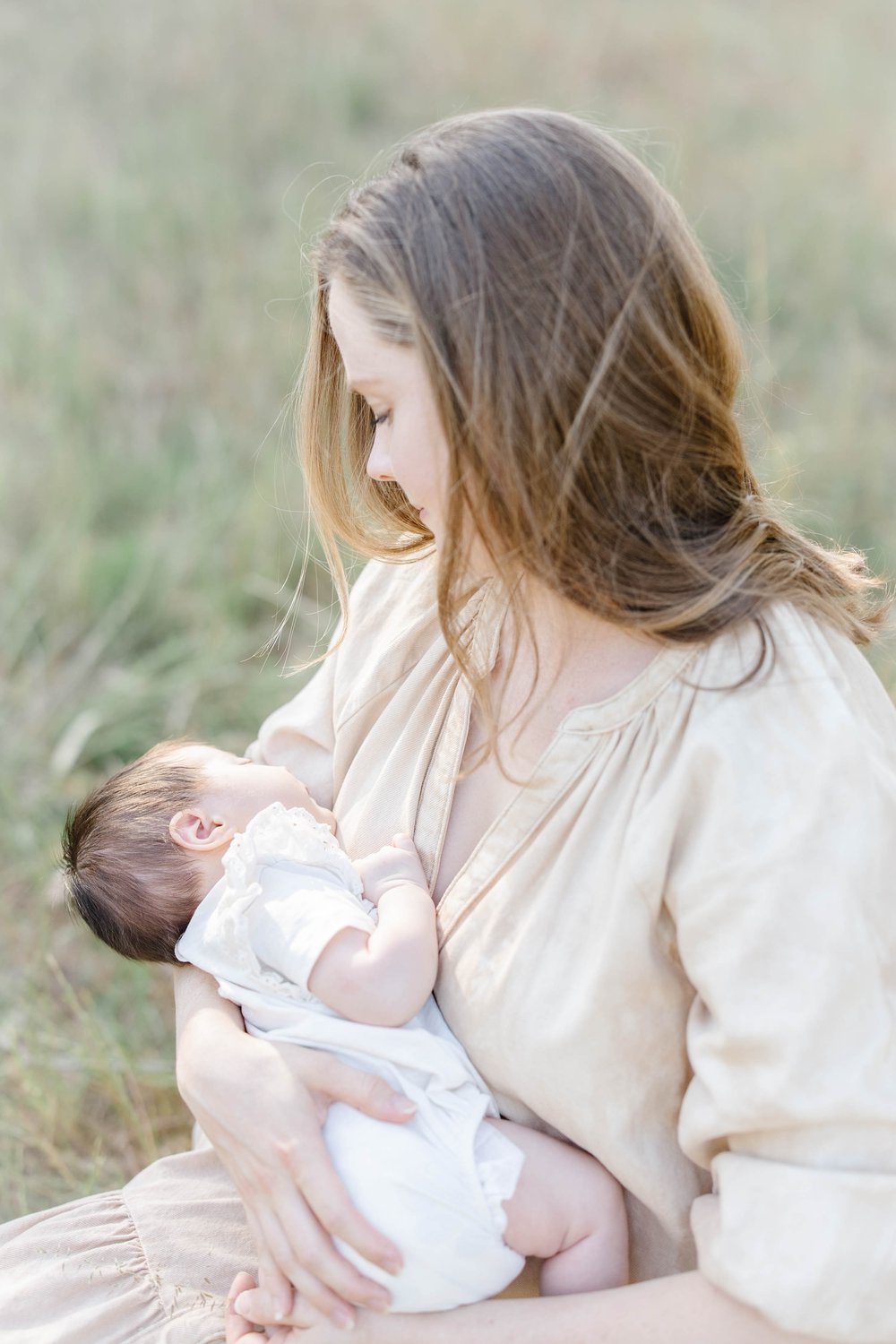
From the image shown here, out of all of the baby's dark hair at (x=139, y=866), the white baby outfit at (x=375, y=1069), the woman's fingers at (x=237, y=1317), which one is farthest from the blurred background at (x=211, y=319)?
the woman's fingers at (x=237, y=1317)

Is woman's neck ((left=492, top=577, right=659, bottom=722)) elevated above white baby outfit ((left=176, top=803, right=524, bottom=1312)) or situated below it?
above

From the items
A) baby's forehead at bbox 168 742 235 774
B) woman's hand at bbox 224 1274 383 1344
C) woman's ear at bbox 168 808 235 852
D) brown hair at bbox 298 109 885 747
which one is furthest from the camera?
baby's forehead at bbox 168 742 235 774

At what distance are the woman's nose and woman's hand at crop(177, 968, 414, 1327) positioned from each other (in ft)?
2.23

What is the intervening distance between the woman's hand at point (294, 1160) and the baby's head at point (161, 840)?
0.31 m

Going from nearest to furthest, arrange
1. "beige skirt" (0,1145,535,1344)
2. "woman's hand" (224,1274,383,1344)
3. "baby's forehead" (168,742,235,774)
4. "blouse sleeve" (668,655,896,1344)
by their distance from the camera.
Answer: "blouse sleeve" (668,655,896,1344)
"woman's hand" (224,1274,383,1344)
"beige skirt" (0,1145,535,1344)
"baby's forehead" (168,742,235,774)

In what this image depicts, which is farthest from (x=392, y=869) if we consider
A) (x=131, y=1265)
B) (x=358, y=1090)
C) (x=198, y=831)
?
(x=131, y=1265)

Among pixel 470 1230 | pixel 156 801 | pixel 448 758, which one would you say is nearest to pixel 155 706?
pixel 156 801

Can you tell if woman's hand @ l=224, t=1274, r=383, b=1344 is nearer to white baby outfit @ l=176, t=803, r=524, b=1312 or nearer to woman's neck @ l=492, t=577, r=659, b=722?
white baby outfit @ l=176, t=803, r=524, b=1312

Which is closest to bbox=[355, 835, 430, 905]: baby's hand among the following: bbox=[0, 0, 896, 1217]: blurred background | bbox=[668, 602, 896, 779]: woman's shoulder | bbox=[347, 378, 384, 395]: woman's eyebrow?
bbox=[668, 602, 896, 779]: woman's shoulder

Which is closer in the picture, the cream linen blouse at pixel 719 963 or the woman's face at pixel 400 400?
the cream linen blouse at pixel 719 963

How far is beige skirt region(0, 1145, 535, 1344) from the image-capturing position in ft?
4.93

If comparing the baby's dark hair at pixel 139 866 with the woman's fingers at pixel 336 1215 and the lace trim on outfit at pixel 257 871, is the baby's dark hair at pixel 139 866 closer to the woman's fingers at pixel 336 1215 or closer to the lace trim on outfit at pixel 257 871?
the lace trim on outfit at pixel 257 871

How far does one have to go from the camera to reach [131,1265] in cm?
158

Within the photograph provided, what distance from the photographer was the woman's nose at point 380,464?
1503 mm
